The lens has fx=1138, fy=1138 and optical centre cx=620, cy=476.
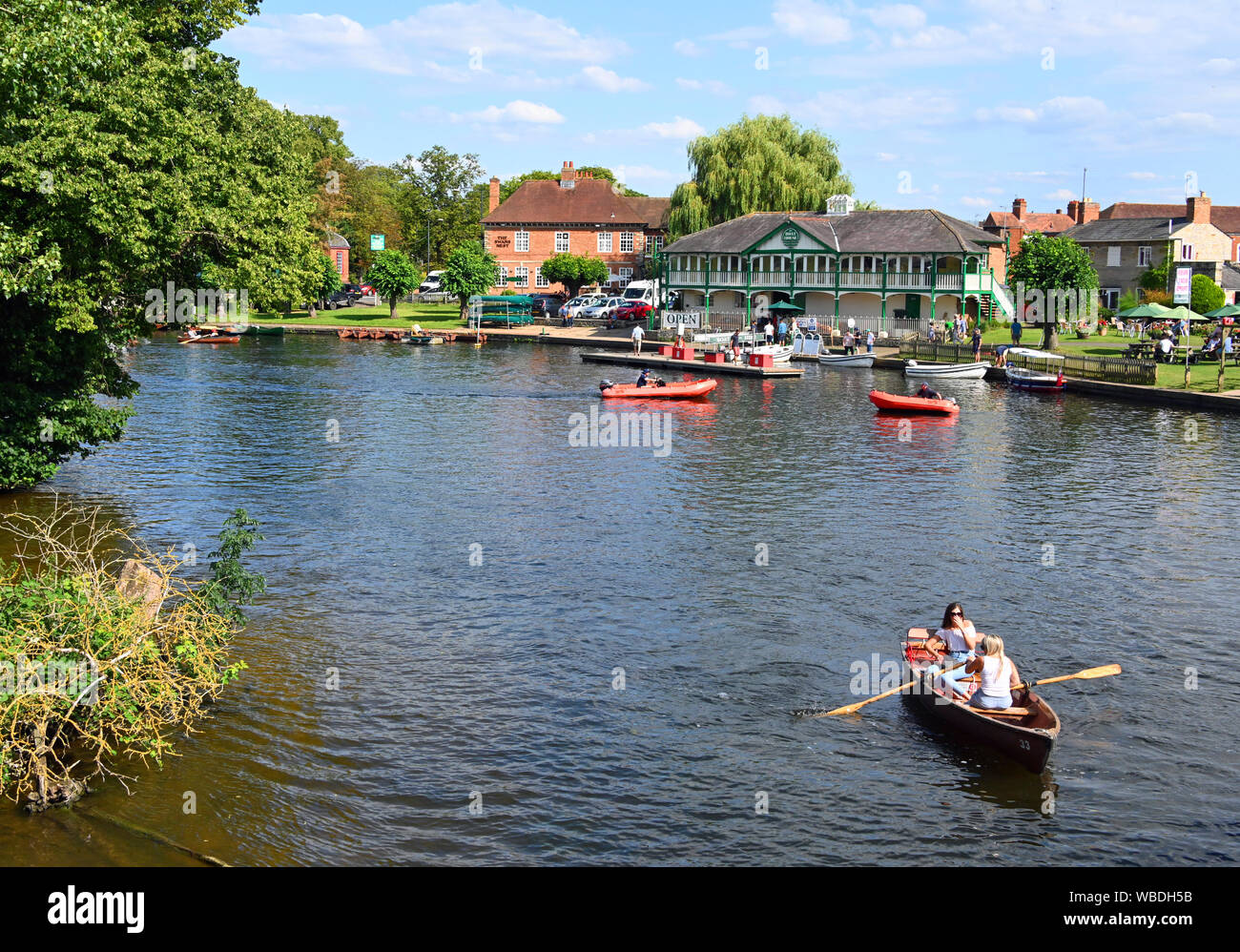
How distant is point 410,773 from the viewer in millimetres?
14195

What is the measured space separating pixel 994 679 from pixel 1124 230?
270 feet

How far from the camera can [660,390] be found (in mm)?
48062

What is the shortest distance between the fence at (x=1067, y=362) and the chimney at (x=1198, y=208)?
33.1 metres

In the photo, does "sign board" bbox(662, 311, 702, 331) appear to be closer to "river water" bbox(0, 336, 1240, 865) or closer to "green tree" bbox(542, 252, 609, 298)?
"green tree" bbox(542, 252, 609, 298)

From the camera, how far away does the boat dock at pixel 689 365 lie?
2245 inches

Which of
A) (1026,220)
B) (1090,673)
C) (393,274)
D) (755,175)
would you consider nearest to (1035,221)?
(1026,220)

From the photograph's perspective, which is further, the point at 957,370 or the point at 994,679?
the point at 957,370

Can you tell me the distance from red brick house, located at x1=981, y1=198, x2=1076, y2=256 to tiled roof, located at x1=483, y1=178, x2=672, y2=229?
3333 cm

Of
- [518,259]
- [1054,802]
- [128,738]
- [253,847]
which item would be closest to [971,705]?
[1054,802]

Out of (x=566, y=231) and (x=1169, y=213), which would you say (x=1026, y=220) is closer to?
(x=1169, y=213)
